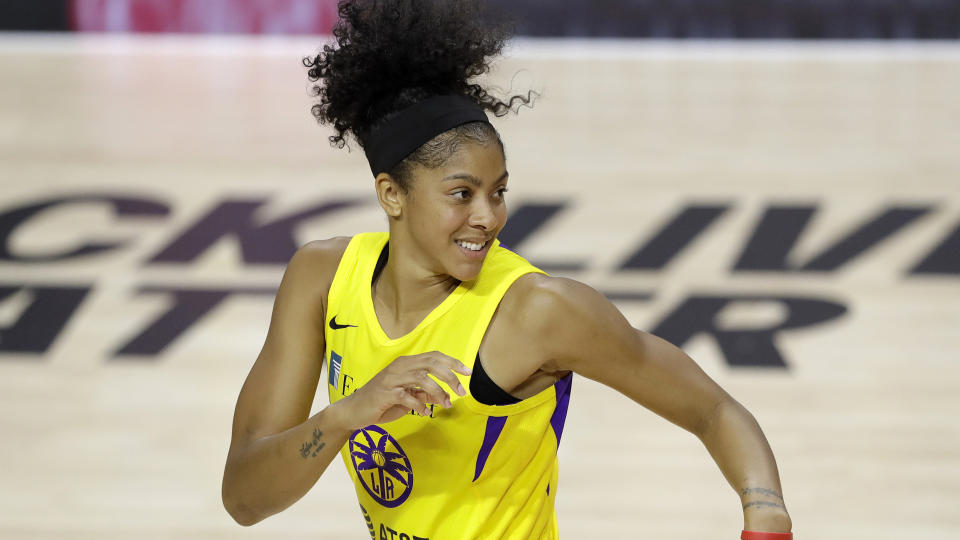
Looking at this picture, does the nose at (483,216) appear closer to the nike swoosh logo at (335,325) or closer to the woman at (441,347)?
the woman at (441,347)

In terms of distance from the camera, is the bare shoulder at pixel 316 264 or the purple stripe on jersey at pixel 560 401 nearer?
the purple stripe on jersey at pixel 560 401

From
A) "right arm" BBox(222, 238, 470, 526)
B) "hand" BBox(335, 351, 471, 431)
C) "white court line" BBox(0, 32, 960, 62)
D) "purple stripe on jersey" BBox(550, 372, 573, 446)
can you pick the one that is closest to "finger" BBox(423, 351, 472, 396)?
"hand" BBox(335, 351, 471, 431)

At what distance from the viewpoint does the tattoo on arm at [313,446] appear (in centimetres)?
142

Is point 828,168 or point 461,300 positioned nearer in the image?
point 461,300

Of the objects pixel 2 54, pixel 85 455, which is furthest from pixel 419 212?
pixel 2 54

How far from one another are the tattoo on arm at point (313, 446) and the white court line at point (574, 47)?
3.82 m

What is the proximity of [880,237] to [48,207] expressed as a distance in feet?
10.8

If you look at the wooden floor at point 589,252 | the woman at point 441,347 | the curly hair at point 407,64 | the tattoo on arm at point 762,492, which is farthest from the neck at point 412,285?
the wooden floor at point 589,252

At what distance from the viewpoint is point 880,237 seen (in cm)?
412

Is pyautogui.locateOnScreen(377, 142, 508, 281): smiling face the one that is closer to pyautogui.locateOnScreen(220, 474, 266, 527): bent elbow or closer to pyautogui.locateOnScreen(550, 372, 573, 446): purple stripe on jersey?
pyautogui.locateOnScreen(550, 372, 573, 446): purple stripe on jersey

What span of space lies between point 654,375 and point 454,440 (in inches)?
11.2

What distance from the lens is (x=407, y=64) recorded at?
4.96 ft

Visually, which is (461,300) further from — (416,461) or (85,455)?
(85,455)

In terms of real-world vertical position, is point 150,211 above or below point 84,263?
above
